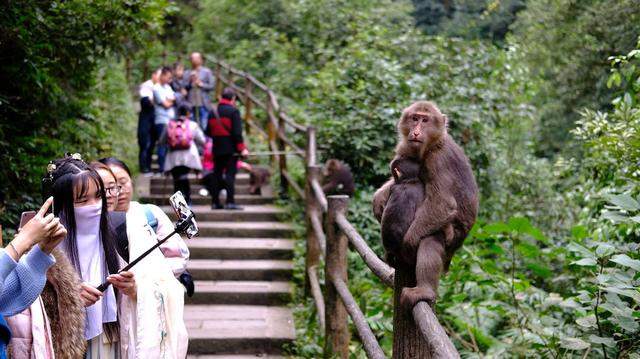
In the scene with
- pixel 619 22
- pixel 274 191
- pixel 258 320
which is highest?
pixel 619 22

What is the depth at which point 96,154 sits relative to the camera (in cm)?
909

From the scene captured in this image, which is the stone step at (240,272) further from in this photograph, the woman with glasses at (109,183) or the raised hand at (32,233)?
the raised hand at (32,233)

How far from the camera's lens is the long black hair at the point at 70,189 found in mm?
3020

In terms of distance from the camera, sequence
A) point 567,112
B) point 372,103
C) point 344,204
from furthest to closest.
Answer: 1. point 567,112
2. point 372,103
3. point 344,204

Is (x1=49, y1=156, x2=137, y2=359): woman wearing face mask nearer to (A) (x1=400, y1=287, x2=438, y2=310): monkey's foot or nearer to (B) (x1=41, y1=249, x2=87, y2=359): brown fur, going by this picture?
(B) (x1=41, y1=249, x2=87, y2=359): brown fur

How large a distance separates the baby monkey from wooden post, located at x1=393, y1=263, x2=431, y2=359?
0.08 m

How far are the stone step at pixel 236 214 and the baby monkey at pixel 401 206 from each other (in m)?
6.16

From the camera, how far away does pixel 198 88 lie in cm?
1186

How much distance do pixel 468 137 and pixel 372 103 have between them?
5.01 ft

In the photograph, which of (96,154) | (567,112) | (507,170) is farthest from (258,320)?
(567,112)

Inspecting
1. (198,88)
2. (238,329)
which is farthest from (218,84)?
(238,329)

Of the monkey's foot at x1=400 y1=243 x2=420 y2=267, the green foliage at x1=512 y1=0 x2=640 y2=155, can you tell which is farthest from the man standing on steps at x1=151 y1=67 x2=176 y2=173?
the monkey's foot at x1=400 y1=243 x2=420 y2=267

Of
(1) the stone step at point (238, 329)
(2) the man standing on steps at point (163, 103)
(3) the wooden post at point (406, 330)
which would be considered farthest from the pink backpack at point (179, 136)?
(3) the wooden post at point (406, 330)

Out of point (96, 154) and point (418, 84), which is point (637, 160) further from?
point (96, 154)
